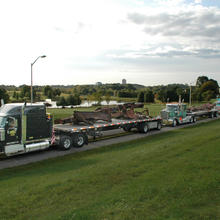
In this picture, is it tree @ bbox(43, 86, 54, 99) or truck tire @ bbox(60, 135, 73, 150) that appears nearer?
truck tire @ bbox(60, 135, 73, 150)

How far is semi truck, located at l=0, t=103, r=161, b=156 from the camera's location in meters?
12.3

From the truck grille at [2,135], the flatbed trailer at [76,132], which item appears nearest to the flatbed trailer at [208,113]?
the flatbed trailer at [76,132]

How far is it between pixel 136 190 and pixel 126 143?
33.4 feet

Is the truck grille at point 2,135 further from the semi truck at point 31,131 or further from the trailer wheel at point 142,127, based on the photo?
the trailer wheel at point 142,127

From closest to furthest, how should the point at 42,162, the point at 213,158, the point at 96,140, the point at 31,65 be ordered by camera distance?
the point at 213,158 < the point at 42,162 < the point at 96,140 < the point at 31,65

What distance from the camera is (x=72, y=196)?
6.46 m

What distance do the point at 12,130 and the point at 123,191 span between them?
7933mm

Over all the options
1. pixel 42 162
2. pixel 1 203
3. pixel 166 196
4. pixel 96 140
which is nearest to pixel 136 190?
pixel 166 196

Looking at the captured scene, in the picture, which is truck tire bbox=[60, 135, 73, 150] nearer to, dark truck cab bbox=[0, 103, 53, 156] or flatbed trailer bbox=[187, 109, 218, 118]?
dark truck cab bbox=[0, 103, 53, 156]

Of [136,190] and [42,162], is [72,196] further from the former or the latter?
[42,162]

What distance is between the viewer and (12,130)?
488 inches

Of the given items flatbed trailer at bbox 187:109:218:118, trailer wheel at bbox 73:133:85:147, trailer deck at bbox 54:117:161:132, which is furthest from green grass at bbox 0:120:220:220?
flatbed trailer at bbox 187:109:218:118

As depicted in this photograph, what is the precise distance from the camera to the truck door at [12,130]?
12234mm

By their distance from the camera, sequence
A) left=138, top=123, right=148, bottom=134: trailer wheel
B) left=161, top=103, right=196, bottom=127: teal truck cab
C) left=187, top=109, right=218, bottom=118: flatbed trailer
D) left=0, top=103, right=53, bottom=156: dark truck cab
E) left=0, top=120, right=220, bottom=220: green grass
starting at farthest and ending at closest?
left=187, top=109, right=218, bottom=118: flatbed trailer
left=161, top=103, right=196, bottom=127: teal truck cab
left=138, top=123, right=148, bottom=134: trailer wheel
left=0, top=103, right=53, bottom=156: dark truck cab
left=0, top=120, right=220, bottom=220: green grass
